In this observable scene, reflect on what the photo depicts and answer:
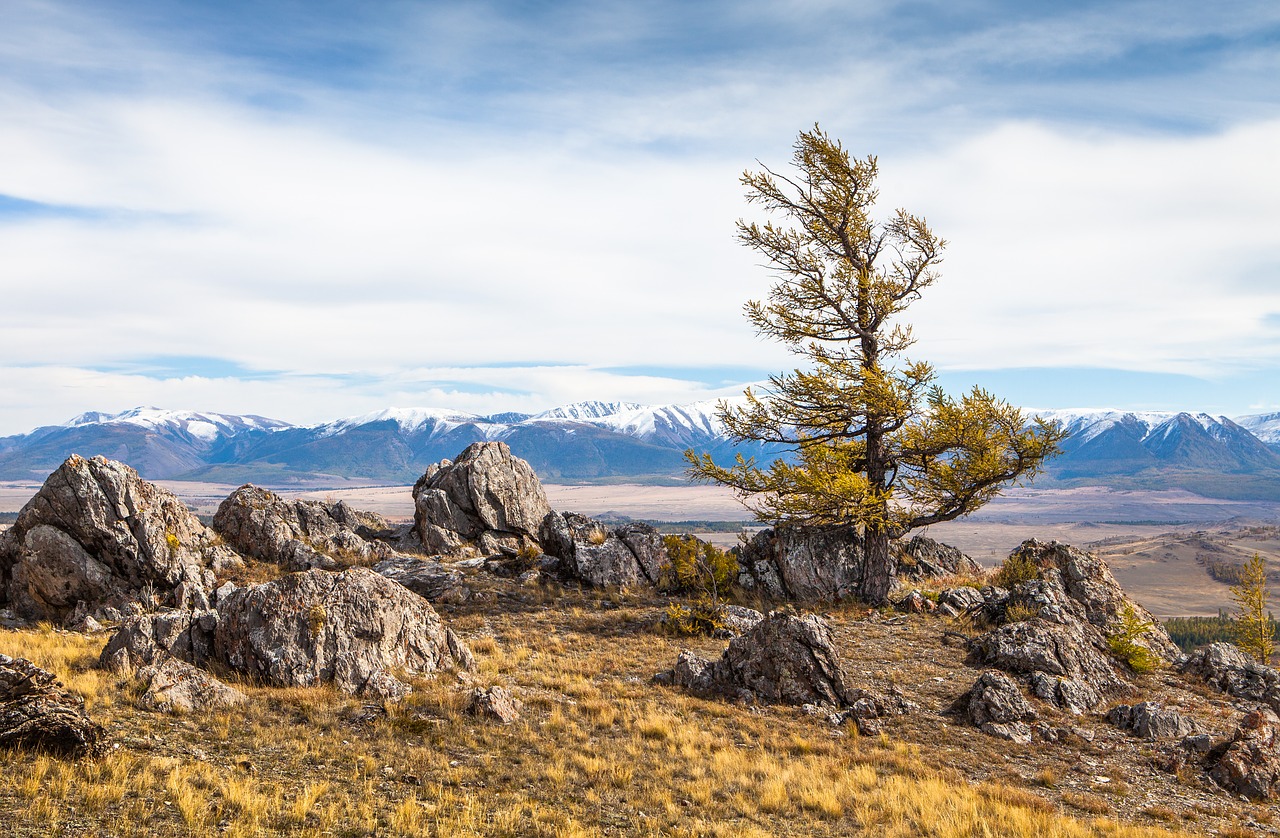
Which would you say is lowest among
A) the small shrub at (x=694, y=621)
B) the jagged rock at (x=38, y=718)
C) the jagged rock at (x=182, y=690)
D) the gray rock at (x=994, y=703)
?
the small shrub at (x=694, y=621)

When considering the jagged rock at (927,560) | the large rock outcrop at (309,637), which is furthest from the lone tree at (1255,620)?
the large rock outcrop at (309,637)

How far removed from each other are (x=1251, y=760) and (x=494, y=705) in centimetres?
1599

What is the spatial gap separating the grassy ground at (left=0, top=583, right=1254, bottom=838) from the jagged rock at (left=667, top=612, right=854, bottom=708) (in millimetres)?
864

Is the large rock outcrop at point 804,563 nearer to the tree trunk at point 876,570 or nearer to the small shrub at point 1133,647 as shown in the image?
the tree trunk at point 876,570

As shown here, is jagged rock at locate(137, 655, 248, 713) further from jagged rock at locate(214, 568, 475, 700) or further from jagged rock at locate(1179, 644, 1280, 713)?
jagged rock at locate(1179, 644, 1280, 713)

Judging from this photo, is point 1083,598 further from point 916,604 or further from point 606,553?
point 606,553

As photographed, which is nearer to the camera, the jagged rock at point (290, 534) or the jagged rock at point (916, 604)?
the jagged rock at point (916, 604)

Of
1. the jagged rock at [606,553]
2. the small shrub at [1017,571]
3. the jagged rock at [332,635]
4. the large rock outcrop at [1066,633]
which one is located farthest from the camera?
the jagged rock at [606,553]

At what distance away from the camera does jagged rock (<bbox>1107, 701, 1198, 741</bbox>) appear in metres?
16.7

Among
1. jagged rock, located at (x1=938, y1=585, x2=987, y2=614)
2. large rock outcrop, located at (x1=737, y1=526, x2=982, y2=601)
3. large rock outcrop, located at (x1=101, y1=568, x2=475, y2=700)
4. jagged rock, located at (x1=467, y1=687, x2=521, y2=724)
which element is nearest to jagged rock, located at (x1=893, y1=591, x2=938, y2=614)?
jagged rock, located at (x1=938, y1=585, x2=987, y2=614)

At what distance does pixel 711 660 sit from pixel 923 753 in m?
7.40

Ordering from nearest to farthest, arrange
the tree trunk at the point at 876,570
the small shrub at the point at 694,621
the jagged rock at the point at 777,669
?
1. the jagged rock at the point at 777,669
2. the small shrub at the point at 694,621
3. the tree trunk at the point at 876,570

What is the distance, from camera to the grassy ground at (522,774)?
33.5 feet

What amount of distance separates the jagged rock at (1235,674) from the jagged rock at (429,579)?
25.7m
